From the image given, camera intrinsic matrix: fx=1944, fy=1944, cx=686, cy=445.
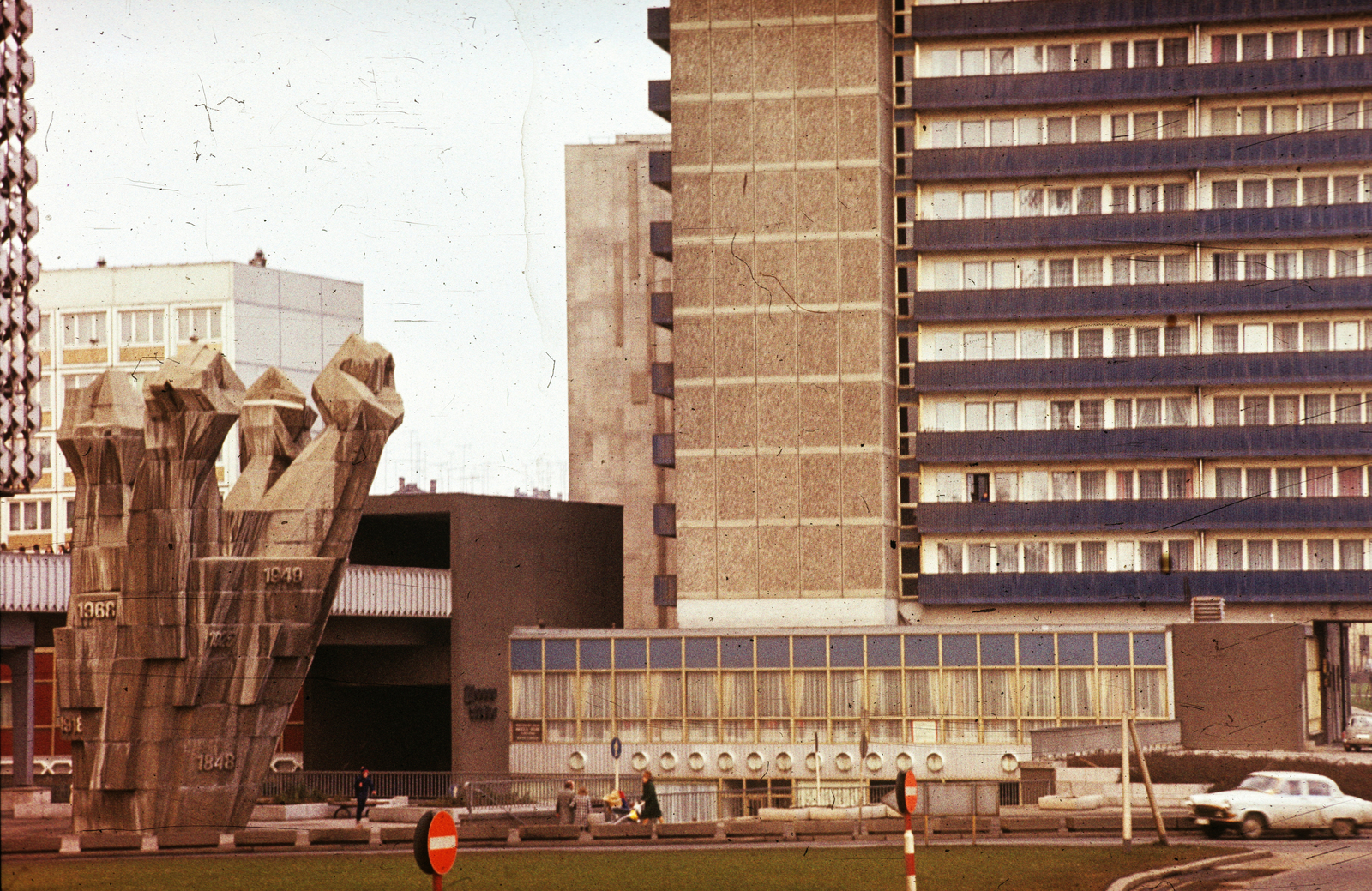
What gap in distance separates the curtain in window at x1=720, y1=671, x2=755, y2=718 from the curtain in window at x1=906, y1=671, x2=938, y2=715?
5937 mm

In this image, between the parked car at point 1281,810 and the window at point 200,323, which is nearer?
the parked car at point 1281,810

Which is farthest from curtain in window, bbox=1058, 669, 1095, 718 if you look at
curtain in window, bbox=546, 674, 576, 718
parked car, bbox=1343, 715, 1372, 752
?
curtain in window, bbox=546, 674, 576, 718

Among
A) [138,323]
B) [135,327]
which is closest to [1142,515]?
[135,327]

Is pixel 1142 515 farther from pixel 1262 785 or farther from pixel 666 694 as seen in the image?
pixel 1262 785

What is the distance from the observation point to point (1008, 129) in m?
82.3

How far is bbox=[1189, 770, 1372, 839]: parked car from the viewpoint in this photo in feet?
146

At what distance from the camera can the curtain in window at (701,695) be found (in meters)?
74.0

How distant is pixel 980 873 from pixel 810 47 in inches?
2035

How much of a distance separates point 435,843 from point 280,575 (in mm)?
31094

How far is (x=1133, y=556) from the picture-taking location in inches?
3172

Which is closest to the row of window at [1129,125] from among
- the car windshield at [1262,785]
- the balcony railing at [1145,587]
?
the balcony railing at [1145,587]

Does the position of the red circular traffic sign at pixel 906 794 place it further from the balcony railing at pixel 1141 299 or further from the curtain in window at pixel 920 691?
the balcony railing at pixel 1141 299

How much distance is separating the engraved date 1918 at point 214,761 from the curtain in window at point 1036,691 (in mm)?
34826

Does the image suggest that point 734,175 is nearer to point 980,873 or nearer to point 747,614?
point 747,614
